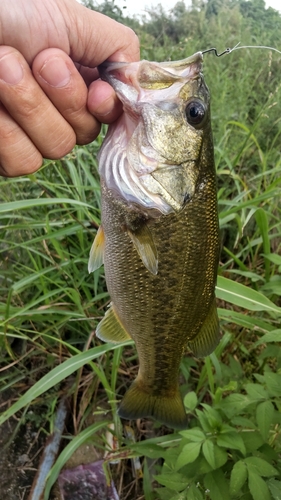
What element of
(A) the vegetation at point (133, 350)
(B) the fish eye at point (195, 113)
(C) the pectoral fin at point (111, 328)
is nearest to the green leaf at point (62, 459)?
(A) the vegetation at point (133, 350)

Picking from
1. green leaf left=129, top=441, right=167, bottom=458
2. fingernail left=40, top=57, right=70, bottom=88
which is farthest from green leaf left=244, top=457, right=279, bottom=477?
fingernail left=40, top=57, right=70, bottom=88

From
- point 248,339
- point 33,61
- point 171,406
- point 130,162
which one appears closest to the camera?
point 33,61

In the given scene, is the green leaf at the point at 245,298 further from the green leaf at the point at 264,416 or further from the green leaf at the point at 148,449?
the green leaf at the point at 148,449

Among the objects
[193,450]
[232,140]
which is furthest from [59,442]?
[232,140]

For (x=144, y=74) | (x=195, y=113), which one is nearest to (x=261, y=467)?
(x=195, y=113)

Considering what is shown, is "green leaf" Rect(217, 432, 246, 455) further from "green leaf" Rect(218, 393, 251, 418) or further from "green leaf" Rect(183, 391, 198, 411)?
"green leaf" Rect(183, 391, 198, 411)

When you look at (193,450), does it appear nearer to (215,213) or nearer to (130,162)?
(215,213)

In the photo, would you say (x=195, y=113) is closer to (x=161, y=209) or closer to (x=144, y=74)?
(x=144, y=74)
